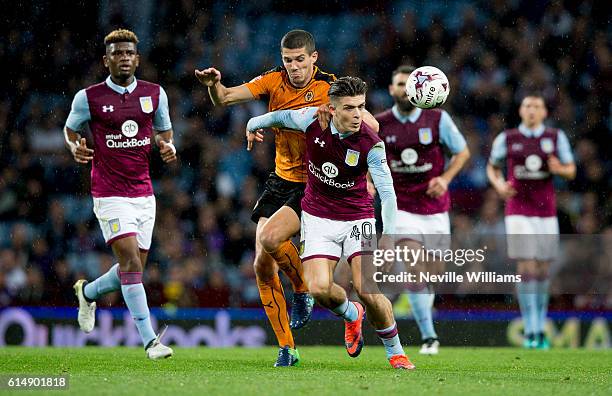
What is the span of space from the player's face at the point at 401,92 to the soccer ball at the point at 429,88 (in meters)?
1.59

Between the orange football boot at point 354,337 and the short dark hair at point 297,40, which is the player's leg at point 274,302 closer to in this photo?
the orange football boot at point 354,337

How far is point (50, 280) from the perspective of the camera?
531 inches

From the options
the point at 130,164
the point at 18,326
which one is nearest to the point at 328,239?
the point at 130,164

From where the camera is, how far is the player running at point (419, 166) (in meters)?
10.2

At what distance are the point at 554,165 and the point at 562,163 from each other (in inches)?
7.4

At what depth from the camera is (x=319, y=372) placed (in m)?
7.27

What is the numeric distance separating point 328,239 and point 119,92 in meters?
2.48

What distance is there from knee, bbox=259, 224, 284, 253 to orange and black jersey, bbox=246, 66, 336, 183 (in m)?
0.61

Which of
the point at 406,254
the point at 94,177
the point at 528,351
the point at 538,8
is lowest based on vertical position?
the point at 528,351

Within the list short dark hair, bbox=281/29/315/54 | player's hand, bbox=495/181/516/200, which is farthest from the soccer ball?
player's hand, bbox=495/181/516/200

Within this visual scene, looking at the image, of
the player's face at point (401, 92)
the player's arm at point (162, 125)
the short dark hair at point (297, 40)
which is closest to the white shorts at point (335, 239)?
the short dark hair at point (297, 40)

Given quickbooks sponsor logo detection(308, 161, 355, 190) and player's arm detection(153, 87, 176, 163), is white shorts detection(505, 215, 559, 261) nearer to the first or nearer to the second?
player's arm detection(153, 87, 176, 163)

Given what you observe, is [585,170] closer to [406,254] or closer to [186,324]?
[406,254]

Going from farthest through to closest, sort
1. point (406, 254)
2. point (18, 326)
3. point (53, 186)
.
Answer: point (53, 186)
point (18, 326)
point (406, 254)
